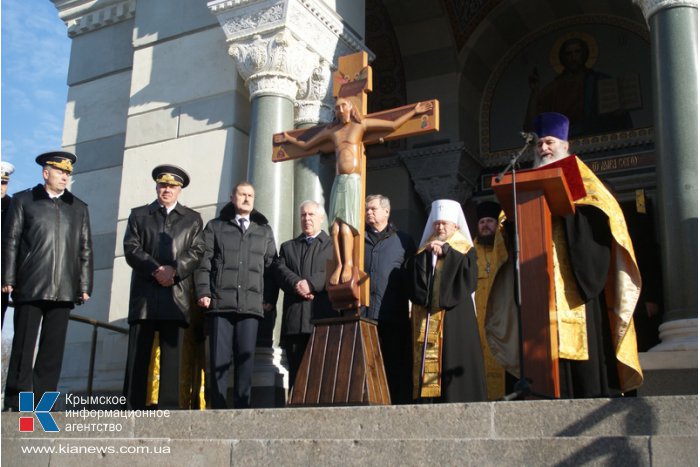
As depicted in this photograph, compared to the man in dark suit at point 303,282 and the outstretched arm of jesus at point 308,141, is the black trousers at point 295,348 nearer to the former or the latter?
the man in dark suit at point 303,282

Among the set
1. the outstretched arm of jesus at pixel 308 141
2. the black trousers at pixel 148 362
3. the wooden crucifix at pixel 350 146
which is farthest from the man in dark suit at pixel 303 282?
the black trousers at pixel 148 362

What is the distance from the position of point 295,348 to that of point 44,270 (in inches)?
66.8

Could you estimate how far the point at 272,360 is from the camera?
21.3ft

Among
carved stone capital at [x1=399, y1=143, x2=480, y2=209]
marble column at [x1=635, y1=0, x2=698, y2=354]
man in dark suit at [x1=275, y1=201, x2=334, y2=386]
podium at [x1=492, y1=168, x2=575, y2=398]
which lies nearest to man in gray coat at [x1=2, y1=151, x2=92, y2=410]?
man in dark suit at [x1=275, y1=201, x2=334, y2=386]

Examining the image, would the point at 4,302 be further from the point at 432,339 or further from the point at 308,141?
the point at 432,339

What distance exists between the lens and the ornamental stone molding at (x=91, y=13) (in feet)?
30.2

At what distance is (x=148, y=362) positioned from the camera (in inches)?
212

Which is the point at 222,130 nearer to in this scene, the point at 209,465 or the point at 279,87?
the point at 279,87

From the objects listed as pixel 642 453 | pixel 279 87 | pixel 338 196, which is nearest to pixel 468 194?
pixel 279 87

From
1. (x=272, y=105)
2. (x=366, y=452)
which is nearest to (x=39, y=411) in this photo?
(x=366, y=452)

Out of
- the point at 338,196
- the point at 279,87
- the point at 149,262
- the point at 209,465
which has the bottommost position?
the point at 209,465

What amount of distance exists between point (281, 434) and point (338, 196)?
5.38ft

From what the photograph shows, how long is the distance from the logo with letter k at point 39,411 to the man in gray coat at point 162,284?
0.53 metres

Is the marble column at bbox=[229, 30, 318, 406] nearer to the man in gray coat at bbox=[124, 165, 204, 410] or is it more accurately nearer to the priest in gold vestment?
the man in gray coat at bbox=[124, 165, 204, 410]
